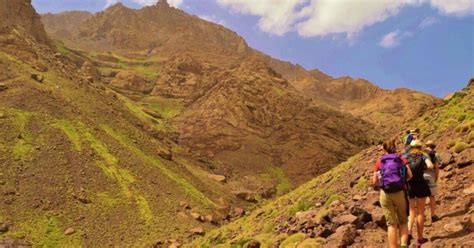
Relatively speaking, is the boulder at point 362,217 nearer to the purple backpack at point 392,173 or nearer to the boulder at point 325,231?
the boulder at point 325,231

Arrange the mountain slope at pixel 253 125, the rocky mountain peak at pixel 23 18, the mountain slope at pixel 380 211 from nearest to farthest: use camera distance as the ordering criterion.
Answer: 1. the mountain slope at pixel 380 211
2. the rocky mountain peak at pixel 23 18
3. the mountain slope at pixel 253 125

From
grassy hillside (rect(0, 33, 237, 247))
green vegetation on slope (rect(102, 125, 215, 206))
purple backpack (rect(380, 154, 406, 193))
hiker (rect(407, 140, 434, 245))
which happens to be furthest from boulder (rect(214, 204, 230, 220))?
purple backpack (rect(380, 154, 406, 193))

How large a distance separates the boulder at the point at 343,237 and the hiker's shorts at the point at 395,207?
3.48 meters

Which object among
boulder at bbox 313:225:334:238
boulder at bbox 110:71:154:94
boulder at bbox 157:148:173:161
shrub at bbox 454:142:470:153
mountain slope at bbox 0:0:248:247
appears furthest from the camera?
boulder at bbox 110:71:154:94

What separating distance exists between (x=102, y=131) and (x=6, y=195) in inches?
1136

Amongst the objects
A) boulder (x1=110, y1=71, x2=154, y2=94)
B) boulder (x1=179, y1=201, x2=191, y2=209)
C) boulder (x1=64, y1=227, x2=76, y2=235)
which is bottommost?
boulder (x1=64, y1=227, x2=76, y2=235)

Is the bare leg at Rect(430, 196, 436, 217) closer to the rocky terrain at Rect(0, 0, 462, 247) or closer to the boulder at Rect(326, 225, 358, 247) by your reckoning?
the rocky terrain at Rect(0, 0, 462, 247)

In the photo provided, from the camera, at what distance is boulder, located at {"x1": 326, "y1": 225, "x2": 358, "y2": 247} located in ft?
54.3

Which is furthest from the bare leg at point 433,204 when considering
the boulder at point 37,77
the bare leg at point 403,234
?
the boulder at point 37,77

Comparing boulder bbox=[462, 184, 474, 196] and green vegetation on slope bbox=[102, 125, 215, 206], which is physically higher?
boulder bbox=[462, 184, 474, 196]

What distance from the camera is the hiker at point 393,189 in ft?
42.9

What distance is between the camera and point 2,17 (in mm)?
126750

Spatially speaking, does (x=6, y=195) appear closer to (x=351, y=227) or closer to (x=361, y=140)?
(x=351, y=227)

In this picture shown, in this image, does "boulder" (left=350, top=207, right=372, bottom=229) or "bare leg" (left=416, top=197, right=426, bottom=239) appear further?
"boulder" (left=350, top=207, right=372, bottom=229)
